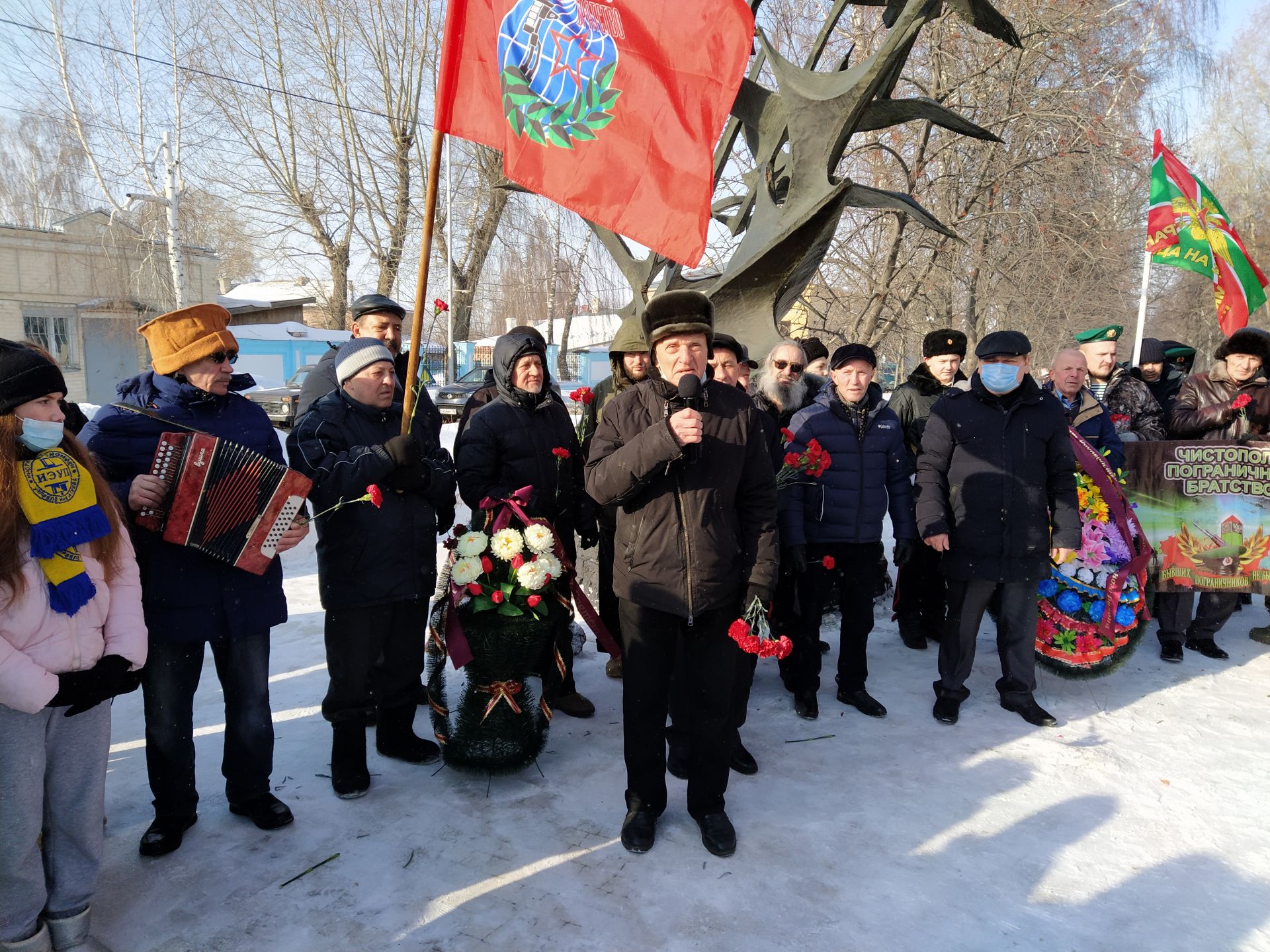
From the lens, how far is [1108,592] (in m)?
4.46

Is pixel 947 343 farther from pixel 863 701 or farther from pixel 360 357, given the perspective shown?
pixel 360 357

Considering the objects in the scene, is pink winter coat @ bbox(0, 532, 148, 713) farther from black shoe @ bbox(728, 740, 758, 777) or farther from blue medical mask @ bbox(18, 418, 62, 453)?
black shoe @ bbox(728, 740, 758, 777)

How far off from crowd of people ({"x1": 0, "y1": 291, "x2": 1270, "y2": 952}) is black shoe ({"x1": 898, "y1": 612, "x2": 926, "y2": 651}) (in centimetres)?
31

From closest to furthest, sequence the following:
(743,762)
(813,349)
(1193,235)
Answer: (743,762) → (813,349) → (1193,235)

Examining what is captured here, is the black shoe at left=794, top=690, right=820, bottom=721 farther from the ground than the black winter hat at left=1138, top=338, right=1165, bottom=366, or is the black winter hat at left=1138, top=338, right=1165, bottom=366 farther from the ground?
the black winter hat at left=1138, top=338, right=1165, bottom=366

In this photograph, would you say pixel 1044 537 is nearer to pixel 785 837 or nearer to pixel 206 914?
pixel 785 837

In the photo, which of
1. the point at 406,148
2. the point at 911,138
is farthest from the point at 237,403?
the point at 406,148

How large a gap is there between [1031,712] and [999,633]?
1.39 ft

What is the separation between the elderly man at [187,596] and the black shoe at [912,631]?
3920 millimetres

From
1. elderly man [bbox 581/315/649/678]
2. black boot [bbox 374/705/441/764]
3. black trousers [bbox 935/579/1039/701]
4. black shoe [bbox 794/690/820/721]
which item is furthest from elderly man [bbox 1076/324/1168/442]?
black boot [bbox 374/705/441/764]

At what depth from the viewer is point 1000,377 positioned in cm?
399

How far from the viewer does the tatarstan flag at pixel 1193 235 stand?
6820 millimetres

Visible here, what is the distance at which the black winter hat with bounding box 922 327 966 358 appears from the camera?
5.02m

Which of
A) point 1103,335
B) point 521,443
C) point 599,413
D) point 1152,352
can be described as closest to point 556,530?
point 521,443
